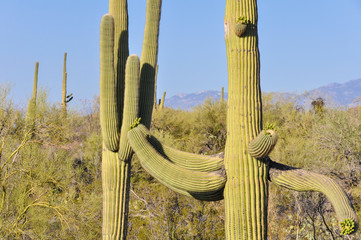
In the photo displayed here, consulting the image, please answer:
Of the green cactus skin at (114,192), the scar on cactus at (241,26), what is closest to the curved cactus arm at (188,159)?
the scar on cactus at (241,26)

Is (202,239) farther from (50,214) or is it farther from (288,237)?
(50,214)

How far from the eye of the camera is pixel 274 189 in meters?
12.8

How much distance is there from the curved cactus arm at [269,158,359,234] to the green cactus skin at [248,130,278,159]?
15.7 inches

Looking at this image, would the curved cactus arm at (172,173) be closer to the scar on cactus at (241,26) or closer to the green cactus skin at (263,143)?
the green cactus skin at (263,143)

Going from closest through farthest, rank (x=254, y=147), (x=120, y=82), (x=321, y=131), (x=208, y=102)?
1. (x=254, y=147)
2. (x=120, y=82)
3. (x=321, y=131)
4. (x=208, y=102)

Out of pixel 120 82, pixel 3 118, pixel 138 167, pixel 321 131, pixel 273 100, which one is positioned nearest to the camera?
pixel 120 82

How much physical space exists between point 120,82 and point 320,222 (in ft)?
24.9

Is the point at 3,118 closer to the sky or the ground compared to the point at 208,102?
closer to the ground

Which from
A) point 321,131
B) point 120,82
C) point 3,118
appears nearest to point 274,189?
point 321,131

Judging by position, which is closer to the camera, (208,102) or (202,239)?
(202,239)

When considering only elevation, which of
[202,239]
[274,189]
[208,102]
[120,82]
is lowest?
[202,239]

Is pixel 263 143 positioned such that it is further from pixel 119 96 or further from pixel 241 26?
pixel 119 96

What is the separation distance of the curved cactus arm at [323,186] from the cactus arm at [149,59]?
2.65 m

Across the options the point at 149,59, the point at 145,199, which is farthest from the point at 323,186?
the point at 145,199
